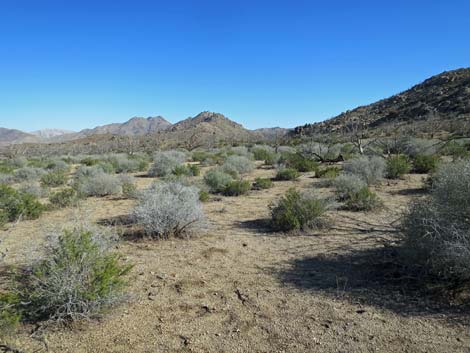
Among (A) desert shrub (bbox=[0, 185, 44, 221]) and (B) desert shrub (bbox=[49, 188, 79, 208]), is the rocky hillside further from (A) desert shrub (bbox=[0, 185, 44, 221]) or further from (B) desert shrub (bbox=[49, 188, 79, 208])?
(A) desert shrub (bbox=[0, 185, 44, 221])

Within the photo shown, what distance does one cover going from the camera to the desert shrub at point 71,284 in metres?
3.90

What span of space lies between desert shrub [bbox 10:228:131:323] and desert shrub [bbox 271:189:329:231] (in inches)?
155

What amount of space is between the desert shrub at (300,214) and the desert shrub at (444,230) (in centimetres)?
238

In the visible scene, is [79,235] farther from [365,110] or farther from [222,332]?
[365,110]

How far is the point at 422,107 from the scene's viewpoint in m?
42.5

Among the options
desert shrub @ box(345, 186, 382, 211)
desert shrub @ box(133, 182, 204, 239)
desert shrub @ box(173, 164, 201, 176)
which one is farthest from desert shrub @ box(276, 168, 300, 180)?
desert shrub @ box(133, 182, 204, 239)

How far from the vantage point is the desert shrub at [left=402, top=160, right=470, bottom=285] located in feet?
13.2

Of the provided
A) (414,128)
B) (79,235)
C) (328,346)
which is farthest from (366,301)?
(414,128)

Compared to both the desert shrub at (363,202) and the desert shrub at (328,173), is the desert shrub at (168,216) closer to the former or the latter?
the desert shrub at (363,202)

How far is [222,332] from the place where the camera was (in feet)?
12.4

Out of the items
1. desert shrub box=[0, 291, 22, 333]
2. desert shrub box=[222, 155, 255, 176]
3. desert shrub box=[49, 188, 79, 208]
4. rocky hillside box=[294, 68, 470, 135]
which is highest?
rocky hillside box=[294, 68, 470, 135]

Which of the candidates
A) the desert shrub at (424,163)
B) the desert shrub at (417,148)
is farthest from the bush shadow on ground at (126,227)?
the desert shrub at (417,148)

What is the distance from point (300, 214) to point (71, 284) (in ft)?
16.0

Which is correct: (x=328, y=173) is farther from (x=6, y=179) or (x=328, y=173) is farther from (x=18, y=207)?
(x=6, y=179)
